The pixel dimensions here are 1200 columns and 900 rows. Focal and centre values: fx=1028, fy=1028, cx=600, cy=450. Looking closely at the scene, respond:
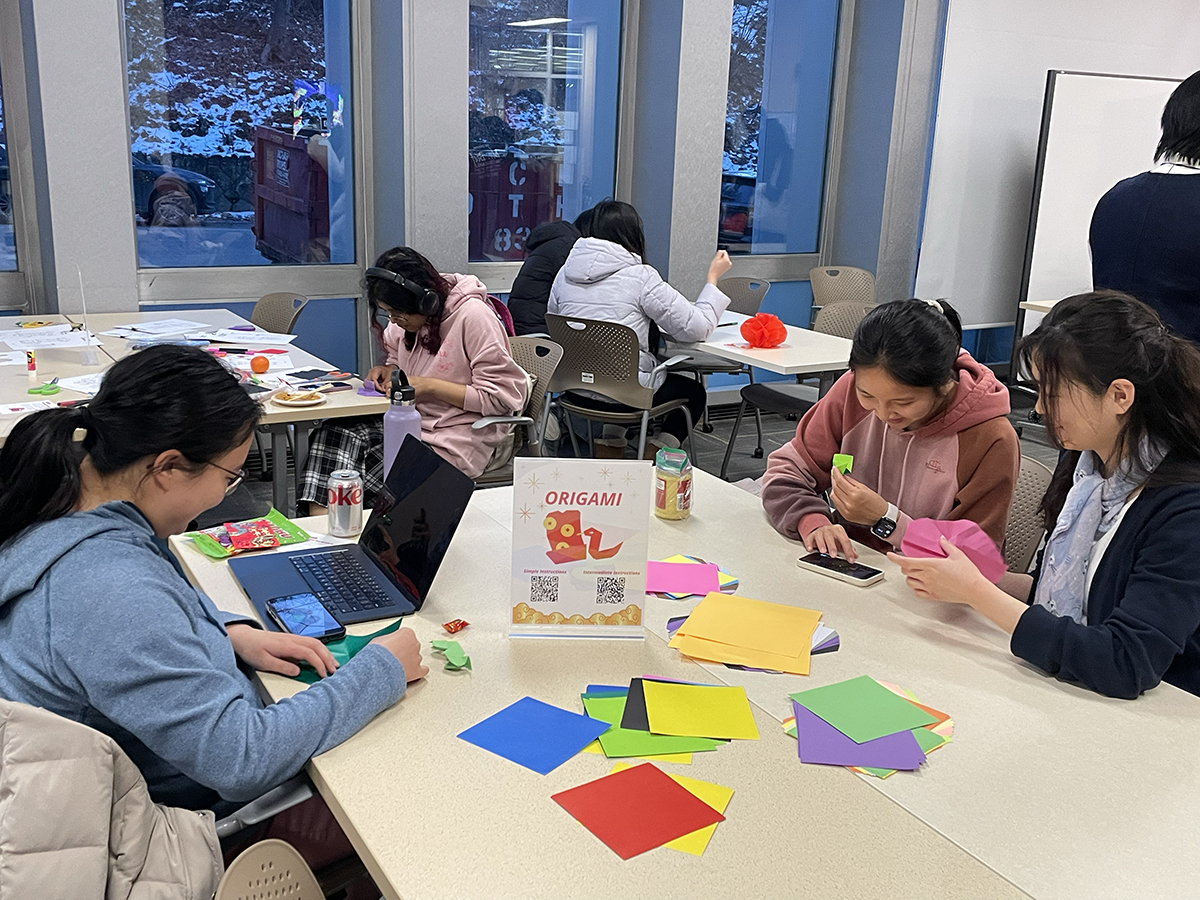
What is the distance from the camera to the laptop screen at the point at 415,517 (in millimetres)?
1745

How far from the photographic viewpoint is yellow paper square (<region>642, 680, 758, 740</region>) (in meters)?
1.41

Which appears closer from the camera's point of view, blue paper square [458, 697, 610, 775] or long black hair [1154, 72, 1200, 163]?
blue paper square [458, 697, 610, 775]

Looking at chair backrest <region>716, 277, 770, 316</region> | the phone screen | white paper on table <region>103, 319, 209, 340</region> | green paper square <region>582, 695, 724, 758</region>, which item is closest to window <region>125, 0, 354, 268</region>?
white paper on table <region>103, 319, 209, 340</region>

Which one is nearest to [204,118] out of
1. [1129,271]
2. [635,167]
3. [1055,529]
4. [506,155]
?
[506,155]

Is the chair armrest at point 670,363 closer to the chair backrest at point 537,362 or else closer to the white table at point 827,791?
the chair backrest at point 537,362

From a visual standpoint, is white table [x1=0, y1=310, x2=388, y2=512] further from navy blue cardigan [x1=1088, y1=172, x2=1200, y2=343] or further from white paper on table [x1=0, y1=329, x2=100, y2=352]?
navy blue cardigan [x1=1088, y1=172, x2=1200, y2=343]

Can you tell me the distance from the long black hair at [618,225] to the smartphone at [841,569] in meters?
2.78

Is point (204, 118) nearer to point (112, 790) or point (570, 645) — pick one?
point (570, 645)

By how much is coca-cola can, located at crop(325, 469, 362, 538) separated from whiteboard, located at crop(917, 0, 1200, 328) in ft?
17.0

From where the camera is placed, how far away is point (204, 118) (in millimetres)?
4824

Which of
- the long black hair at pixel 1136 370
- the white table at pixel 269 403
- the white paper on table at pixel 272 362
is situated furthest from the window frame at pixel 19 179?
the long black hair at pixel 1136 370

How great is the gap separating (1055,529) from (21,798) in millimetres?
1626

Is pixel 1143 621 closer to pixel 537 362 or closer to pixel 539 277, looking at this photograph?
pixel 537 362

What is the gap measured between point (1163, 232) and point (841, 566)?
1752 mm
